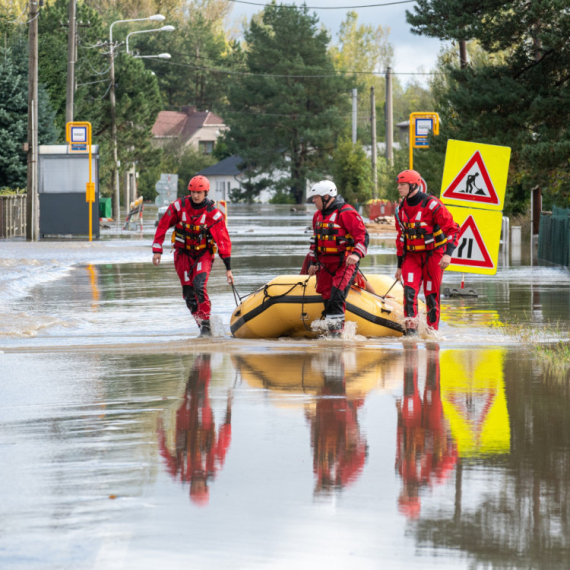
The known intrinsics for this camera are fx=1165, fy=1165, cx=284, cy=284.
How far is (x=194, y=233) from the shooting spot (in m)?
12.2

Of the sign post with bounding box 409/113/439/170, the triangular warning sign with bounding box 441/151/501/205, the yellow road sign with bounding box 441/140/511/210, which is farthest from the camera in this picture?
the sign post with bounding box 409/113/439/170

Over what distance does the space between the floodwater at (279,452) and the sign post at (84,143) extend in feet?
71.0

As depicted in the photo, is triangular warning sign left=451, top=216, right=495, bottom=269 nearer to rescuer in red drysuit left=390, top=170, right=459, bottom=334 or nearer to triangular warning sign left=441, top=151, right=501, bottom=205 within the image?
triangular warning sign left=441, top=151, right=501, bottom=205

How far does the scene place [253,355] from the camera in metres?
10.5

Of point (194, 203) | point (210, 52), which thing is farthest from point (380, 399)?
point (210, 52)

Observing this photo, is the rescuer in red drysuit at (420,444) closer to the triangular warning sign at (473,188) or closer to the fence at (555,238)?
the triangular warning sign at (473,188)

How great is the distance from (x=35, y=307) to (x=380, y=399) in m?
8.39

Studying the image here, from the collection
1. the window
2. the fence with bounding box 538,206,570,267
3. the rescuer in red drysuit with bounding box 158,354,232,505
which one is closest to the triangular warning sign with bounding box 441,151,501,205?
the fence with bounding box 538,206,570,267

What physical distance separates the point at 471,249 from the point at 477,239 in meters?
0.16

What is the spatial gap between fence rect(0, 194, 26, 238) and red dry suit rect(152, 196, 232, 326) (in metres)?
24.5

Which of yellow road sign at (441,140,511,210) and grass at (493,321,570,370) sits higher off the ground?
yellow road sign at (441,140,511,210)

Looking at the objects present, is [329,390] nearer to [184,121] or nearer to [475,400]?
[475,400]

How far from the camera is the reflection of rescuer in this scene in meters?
11.5

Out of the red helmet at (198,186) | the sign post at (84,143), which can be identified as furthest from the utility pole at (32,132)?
the red helmet at (198,186)
